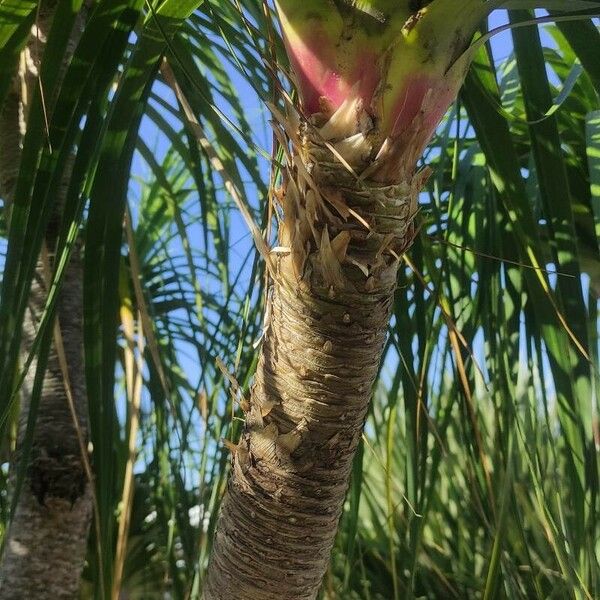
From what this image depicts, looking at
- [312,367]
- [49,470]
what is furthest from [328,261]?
[49,470]

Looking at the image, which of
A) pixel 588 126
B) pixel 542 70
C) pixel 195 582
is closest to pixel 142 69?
pixel 542 70

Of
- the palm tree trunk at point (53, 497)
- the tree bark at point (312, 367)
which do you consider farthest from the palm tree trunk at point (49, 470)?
the tree bark at point (312, 367)

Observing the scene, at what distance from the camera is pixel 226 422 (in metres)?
0.69

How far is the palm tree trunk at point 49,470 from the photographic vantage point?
78 cm

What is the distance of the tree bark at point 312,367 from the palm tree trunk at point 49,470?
0.35 metres

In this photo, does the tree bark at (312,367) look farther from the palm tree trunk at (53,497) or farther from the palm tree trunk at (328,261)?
the palm tree trunk at (53,497)

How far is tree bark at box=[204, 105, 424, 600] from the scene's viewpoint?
1.26 feet

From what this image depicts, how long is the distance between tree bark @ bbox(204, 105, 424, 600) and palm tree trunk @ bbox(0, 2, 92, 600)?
0.35m

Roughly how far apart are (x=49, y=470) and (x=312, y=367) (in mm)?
478

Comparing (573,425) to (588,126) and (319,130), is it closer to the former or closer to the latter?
(319,130)

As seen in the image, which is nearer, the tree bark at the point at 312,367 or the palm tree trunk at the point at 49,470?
the tree bark at the point at 312,367

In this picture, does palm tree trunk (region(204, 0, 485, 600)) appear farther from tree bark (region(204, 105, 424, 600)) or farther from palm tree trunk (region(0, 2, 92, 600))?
palm tree trunk (region(0, 2, 92, 600))

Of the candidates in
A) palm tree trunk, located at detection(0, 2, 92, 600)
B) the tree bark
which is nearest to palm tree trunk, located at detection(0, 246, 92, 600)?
palm tree trunk, located at detection(0, 2, 92, 600)

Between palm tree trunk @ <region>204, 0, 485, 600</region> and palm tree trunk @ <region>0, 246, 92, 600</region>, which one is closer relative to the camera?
palm tree trunk @ <region>204, 0, 485, 600</region>
